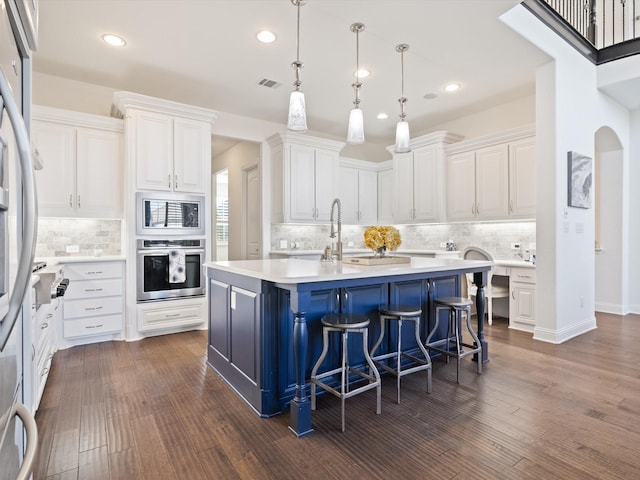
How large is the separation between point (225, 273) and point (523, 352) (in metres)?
3.00

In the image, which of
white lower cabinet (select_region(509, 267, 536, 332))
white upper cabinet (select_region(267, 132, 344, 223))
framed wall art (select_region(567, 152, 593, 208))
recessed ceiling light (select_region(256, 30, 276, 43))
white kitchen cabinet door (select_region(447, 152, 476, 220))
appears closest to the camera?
recessed ceiling light (select_region(256, 30, 276, 43))

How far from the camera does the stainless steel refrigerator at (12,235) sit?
0.78m

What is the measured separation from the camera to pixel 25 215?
80 cm

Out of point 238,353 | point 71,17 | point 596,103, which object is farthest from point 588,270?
point 71,17

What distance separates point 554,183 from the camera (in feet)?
12.7

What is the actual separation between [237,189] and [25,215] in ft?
20.7

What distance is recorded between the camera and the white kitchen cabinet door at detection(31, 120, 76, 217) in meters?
3.83

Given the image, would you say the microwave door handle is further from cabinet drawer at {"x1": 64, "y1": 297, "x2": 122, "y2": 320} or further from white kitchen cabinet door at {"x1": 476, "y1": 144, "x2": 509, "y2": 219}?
white kitchen cabinet door at {"x1": 476, "y1": 144, "x2": 509, "y2": 219}

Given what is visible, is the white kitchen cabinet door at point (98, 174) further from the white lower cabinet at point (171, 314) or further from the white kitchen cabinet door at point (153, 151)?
the white lower cabinet at point (171, 314)

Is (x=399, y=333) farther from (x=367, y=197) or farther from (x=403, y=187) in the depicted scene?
(x=367, y=197)

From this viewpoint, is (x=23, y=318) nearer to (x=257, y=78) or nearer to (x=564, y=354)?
(x=257, y=78)

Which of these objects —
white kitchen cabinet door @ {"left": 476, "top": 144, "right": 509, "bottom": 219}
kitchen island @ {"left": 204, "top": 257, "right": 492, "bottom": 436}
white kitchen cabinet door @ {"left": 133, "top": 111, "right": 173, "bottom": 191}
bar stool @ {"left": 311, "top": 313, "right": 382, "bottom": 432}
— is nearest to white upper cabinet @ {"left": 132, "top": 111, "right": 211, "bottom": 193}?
white kitchen cabinet door @ {"left": 133, "top": 111, "right": 173, "bottom": 191}

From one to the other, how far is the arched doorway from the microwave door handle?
21.0 feet

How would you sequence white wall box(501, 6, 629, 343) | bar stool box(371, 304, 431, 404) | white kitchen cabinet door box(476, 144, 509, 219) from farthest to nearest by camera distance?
1. white kitchen cabinet door box(476, 144, 509, 219)
2. white wall box(501, 6, 629, 343)
3. bar stool box(371, 304, 431, 404)
